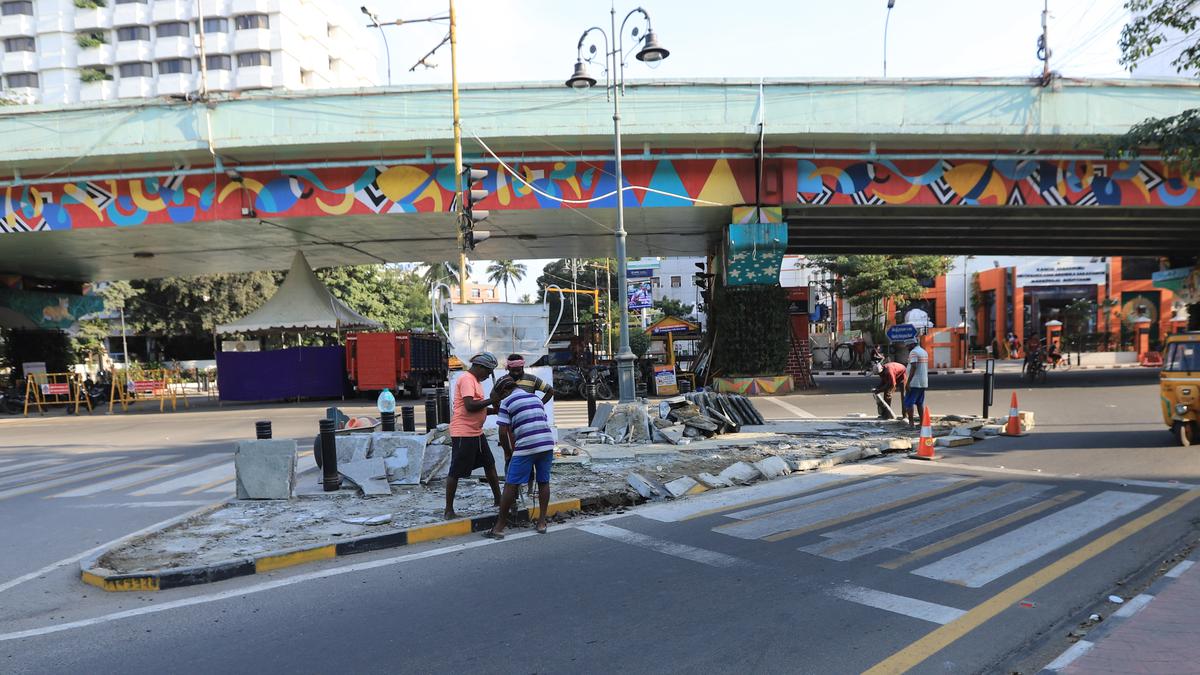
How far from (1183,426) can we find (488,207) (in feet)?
53.0

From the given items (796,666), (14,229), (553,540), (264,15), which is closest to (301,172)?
(14,229)

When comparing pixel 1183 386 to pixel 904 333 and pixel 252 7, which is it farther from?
pixel 252 7

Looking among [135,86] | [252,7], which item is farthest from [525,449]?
[135,86]

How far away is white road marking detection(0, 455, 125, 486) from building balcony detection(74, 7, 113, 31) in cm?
6637

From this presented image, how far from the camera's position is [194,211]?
19453 millimetres

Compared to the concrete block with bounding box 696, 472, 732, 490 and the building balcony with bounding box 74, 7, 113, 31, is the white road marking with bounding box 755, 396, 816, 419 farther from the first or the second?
the building balcony with bounding box 74, 7, 113, 31

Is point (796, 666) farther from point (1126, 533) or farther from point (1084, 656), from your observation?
point (1126, 533)

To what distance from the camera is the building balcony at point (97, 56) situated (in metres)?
58.8

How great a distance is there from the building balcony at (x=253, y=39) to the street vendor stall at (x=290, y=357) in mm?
45517

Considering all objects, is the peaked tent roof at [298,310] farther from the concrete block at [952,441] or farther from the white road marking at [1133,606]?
the white road marking at [1133,606]

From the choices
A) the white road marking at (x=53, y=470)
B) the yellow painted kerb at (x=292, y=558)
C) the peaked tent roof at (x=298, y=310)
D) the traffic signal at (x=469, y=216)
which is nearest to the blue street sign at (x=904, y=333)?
the traffic signal at (x=469, y=216)

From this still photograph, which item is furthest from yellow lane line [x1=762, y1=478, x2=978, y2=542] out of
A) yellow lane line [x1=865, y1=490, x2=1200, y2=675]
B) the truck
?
the truck

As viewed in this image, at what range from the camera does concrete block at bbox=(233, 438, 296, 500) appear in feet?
25.5

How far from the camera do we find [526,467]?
20.4 ft
